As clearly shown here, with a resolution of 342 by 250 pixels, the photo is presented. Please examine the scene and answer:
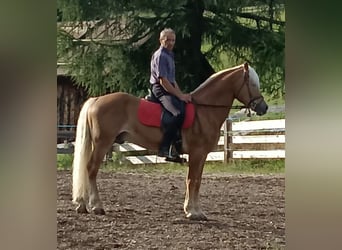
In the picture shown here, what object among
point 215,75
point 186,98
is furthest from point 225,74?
point 186,98

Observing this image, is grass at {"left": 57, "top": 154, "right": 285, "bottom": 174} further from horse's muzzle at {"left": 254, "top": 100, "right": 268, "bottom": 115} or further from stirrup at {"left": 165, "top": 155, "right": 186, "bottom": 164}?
horse's muzzle at {"left": 254, "top": 100, "right": 268, "bottom": 115}

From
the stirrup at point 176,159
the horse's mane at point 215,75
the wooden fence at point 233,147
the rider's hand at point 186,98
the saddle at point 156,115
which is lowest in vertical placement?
the stirrup at point 176,159

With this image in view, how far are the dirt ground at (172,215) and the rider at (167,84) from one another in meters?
0.13

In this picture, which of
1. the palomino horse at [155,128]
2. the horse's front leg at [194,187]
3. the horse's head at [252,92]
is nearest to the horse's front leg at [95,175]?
the palomino horse at [155,128]

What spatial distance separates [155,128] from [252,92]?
301mm

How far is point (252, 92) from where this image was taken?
1628 mm

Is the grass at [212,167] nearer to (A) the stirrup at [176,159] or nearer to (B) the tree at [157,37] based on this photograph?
(A) the stirrup at [176,159]

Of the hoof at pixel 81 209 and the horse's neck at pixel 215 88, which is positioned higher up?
the horse's neck at pixel 215 88

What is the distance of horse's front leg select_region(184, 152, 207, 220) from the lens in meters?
1.62

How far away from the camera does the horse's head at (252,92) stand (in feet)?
5.27
